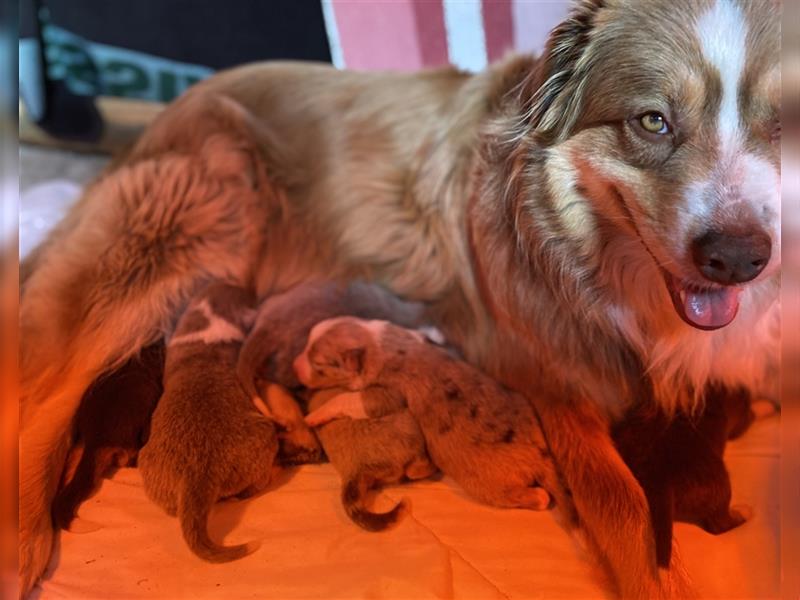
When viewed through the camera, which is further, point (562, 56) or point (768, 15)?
point (562, 56)

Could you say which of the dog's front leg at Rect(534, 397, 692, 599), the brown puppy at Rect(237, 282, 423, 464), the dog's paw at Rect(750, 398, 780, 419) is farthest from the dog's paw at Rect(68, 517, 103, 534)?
the dog's paw at Rect(750, 398, 780, 419)

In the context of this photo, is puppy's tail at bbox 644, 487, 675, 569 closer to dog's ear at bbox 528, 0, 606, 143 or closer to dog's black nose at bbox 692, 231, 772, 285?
dog's black nose at bbox 692, 231, 772, 285

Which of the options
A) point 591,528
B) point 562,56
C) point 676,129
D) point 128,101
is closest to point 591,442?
point 591,528

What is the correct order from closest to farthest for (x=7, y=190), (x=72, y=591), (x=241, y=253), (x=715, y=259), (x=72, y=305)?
(x=7, y=190) < (x=715, y=259) < (x=72, y=591) < (x=72, y=305) < (x=241, y=253)

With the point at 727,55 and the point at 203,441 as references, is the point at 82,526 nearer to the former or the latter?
the point at 203,441

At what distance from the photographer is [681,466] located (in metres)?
1.49

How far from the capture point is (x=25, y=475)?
5.04 ft

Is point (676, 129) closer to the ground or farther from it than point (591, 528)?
farther from it

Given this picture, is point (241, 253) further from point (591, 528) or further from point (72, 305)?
point (591, 528)

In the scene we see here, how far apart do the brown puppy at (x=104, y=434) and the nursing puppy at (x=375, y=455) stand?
0.43 m

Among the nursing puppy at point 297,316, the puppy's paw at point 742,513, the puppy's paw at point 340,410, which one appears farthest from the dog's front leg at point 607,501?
the nursing puppy at point 297,316

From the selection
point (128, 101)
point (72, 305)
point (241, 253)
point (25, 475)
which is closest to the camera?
point (25, 475)

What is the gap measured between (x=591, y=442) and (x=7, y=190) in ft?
3.99

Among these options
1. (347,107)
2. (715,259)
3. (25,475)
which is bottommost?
(25,475)
